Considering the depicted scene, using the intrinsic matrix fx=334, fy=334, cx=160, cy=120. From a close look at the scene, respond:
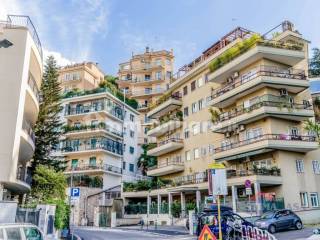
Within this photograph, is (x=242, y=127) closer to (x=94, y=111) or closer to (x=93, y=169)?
(x=93, y=169)

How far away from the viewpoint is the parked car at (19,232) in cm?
995

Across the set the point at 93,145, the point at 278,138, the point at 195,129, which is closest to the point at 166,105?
the point at 195,129

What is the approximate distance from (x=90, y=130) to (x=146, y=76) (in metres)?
22.0

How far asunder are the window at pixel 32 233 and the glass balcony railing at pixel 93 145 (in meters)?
36.5

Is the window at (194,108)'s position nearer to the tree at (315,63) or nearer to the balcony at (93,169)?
the balcony at (93,169)

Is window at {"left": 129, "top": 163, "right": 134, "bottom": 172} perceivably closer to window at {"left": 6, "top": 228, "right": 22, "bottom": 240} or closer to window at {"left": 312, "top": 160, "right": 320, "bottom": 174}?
window at {"left": 312, "top": 160, "right": 320, "bottom": 174}

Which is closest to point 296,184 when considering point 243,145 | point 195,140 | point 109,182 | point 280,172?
point 280,172

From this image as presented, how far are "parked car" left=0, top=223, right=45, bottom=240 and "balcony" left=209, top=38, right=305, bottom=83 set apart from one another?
2474cm

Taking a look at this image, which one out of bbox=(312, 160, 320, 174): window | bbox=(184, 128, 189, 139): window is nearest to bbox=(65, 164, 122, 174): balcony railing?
bbox=(184, 128, 189, 139): window

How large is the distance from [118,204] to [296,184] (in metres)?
21.6

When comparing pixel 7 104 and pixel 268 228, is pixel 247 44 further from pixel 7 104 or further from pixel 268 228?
pixel 7 104

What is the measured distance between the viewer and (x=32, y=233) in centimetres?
1127

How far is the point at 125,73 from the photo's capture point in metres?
69.7

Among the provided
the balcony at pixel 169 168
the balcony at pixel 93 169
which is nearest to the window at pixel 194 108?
the balcony at pixel 169 168
